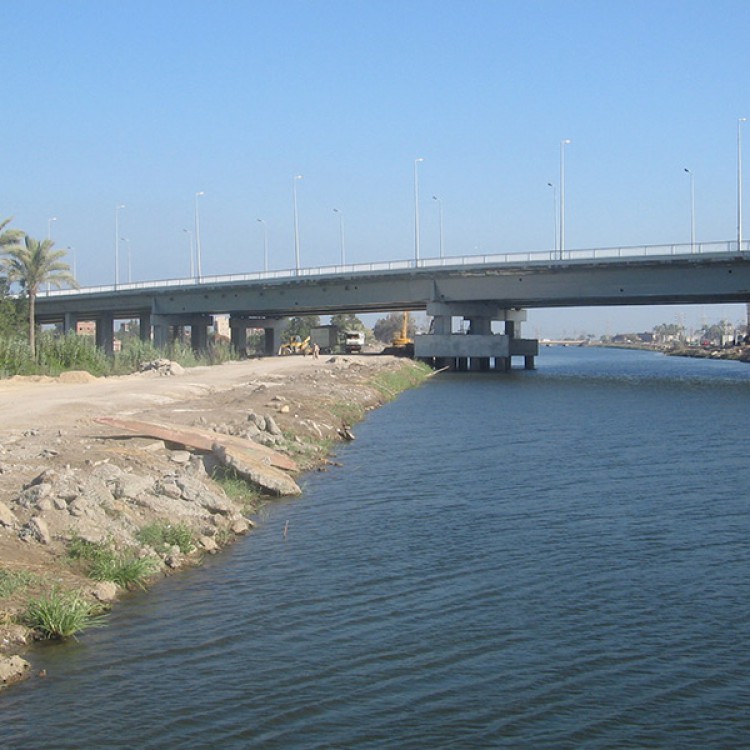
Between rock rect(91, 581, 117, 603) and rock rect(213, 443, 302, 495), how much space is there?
7148 mm

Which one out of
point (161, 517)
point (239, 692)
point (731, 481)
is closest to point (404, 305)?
point (731, 481)

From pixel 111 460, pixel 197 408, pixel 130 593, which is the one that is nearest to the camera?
pixel 130 593

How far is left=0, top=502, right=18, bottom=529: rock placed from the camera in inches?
567

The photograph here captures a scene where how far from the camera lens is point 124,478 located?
1758cm

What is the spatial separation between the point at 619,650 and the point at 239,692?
4.35m

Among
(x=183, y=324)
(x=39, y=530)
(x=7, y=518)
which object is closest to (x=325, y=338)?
(x=183, y=324)

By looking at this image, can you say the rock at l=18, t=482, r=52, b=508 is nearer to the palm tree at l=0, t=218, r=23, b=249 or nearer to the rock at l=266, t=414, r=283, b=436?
the rock at l=266, t=414, r=283, b=436

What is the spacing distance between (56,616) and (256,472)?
9.06 meters

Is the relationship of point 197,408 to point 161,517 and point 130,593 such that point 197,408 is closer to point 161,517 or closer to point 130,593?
point 161,517

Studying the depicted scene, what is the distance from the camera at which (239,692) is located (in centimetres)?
1046

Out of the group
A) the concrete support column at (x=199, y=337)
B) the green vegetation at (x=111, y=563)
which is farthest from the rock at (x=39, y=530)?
the concrete support column at (x=199, y=337)

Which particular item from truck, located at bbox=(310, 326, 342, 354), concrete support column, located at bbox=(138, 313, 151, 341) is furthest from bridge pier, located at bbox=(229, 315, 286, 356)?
truck, located at bbox=(310, 326, 342, 354)

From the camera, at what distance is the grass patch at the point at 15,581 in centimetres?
1232

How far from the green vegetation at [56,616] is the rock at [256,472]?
827 centimetres
